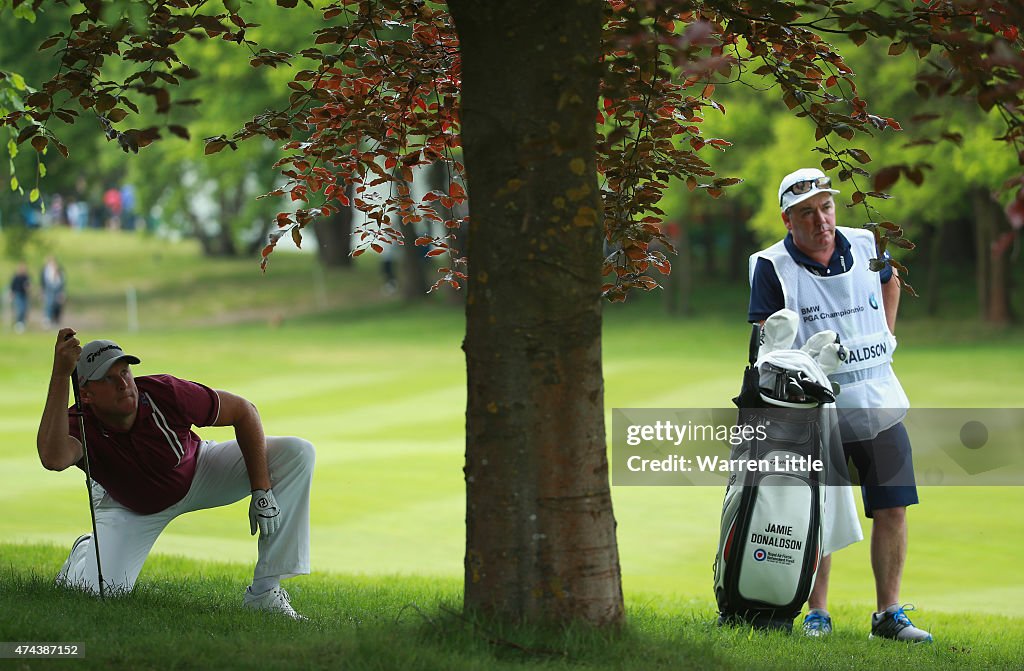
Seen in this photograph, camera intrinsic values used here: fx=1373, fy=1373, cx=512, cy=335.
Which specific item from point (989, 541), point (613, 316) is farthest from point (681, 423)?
point (613, 316)

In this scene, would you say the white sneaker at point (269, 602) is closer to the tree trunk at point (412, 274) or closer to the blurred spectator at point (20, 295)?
the blurred spectator at point (20, 295)

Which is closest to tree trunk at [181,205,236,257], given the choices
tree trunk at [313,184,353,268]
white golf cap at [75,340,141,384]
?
tree trunk at [313,184,353,268]

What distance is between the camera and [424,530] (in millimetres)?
10156

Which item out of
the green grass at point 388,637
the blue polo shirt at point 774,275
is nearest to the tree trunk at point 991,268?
the green grass at point 388,637

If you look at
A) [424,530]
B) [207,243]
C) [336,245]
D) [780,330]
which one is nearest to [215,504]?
[780,330]

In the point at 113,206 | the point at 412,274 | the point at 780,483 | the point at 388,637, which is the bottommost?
the point at 388,637

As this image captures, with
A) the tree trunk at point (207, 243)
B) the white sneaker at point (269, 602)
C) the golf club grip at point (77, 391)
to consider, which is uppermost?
the tree trunk at point (207, 243)

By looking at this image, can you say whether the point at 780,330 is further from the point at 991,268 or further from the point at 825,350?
the point at 991,268

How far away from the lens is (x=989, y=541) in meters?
9.74

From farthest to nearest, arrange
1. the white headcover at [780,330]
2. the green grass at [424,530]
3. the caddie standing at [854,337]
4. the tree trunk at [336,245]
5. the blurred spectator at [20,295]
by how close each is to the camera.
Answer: the tree trunk at [336,245]
the blurred spectator at [20,295]
the caddie standing at [854,337]
the white headcover at [780,330]
the green grass at [424,530]

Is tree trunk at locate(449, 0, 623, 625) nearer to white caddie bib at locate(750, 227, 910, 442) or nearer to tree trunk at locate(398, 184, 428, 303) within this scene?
white caddie bib at locate(750, 227, 910, 442)

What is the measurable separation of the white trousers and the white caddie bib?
2.36m

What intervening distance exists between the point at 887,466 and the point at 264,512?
2.89 metres

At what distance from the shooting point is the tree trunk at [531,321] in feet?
15.0
